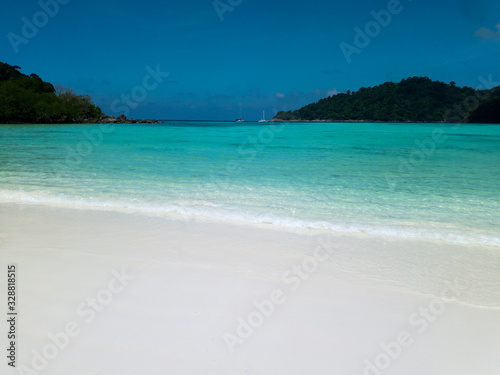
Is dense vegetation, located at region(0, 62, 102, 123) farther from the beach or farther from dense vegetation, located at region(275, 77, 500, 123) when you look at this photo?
dense vegetation, located at region(275, 77, 500, 123)

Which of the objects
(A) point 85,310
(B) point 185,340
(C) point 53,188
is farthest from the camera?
(C) point 53,188

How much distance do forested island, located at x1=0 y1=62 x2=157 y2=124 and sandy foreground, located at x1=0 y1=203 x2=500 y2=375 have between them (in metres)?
69.5

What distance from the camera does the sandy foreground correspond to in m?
1.94

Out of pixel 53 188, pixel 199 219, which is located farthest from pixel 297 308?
pixel 53 188

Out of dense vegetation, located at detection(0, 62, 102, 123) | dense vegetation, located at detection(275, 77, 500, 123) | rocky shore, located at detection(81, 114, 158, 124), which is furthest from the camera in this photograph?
dense vegetation, located at detection(275, 77, 500, 123)

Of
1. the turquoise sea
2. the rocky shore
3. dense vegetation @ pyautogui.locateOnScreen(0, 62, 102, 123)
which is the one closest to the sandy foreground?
the turquoise sea

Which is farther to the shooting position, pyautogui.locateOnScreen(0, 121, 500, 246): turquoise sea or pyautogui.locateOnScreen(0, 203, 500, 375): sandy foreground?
pyautogui.locateOnScreen(0, 121, 500, 246): turquoise sea

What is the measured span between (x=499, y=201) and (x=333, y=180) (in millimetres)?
3467

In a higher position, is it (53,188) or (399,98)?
(399,98)

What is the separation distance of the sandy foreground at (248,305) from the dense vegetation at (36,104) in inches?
2732

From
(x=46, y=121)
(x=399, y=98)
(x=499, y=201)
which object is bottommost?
(x=499, y=201)

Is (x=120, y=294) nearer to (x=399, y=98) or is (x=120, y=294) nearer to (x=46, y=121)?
(x=46, y=121)

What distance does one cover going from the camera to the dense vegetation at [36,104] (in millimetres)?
58219

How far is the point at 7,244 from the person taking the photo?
147 inches
